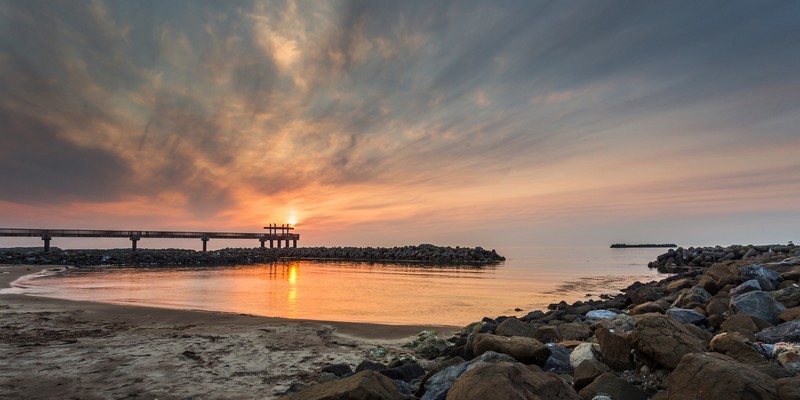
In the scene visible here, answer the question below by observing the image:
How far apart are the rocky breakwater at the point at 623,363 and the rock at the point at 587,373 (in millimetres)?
11

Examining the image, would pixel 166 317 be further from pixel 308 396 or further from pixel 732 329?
pixel 732 329

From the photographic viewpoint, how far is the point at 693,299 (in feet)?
29.2

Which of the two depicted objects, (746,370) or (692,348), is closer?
(746,370)

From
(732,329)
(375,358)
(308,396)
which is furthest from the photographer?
(375,358)

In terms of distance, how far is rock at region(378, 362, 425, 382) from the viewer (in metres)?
5.82

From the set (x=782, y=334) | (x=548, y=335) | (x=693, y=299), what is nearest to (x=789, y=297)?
(x=693, y=299)

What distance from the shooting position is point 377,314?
13836 millimetres

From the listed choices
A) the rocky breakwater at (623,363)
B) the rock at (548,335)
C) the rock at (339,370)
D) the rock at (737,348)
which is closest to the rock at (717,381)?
the rocky breakwater at (623,363)

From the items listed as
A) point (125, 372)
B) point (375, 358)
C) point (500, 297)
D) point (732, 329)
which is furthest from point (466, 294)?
point (125, 372)

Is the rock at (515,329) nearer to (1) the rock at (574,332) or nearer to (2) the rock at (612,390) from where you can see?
(1) the rock at (574,332)

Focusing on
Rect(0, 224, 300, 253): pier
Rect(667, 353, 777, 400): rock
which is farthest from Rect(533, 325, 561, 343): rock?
Rect(0, 224, 300, 253): pier

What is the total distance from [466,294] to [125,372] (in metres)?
14.7

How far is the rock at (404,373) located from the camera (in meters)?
5.82

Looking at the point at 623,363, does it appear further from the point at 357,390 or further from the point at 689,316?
the point at 357,390
